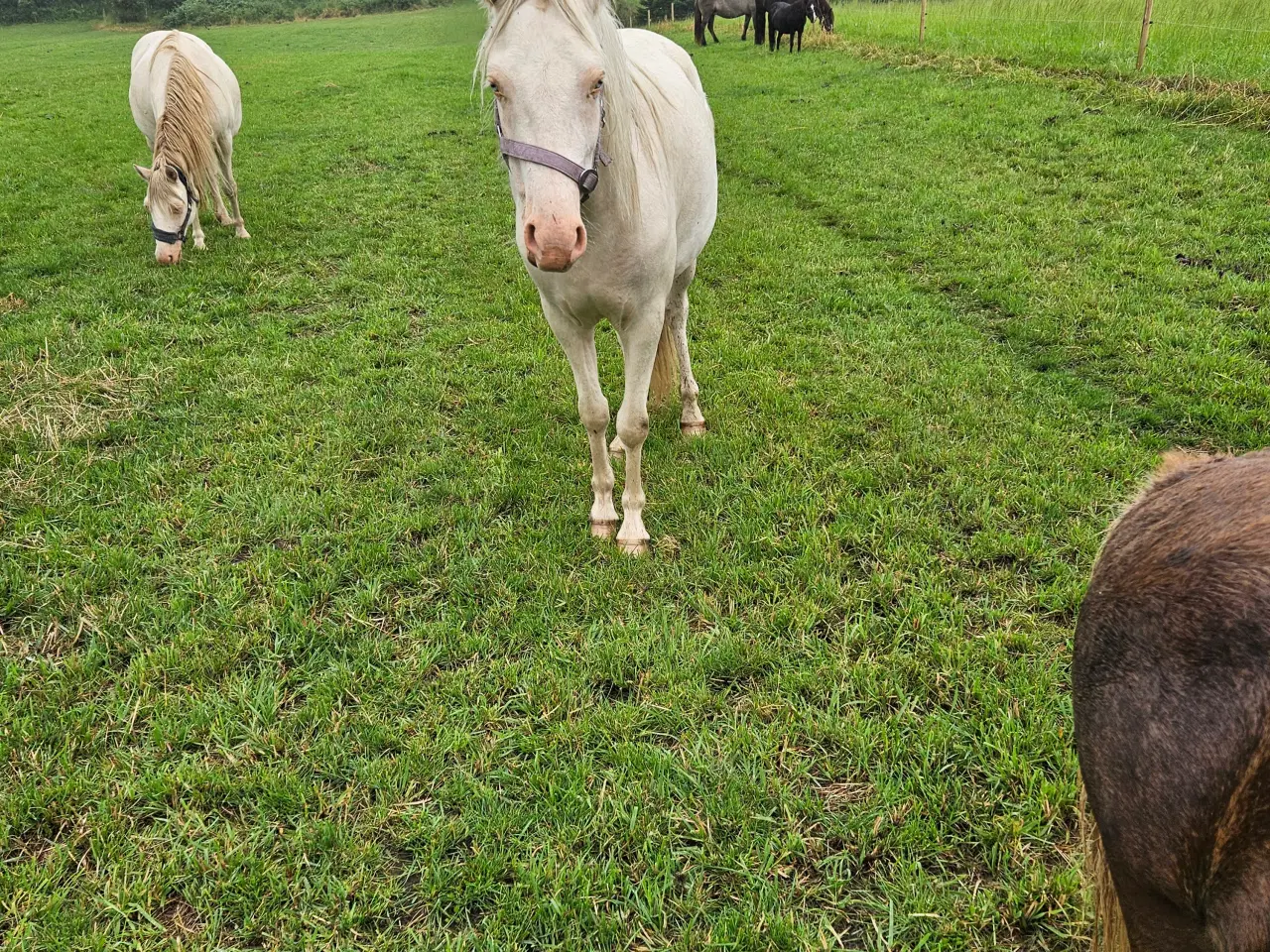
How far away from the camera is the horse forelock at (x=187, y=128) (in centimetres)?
636

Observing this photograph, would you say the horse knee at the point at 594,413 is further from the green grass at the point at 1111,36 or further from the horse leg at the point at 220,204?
the green grass at the point at 1111,36

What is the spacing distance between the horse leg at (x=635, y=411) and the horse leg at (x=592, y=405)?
8cm

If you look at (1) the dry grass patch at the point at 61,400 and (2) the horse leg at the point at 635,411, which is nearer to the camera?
(2) the horse leg at the point at 635,411

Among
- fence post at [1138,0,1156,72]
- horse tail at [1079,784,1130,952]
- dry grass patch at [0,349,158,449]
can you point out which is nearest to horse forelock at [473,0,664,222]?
horse tail at [1079,784,1130,952]

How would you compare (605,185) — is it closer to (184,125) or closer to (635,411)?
(635,411)

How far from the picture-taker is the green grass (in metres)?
8.84

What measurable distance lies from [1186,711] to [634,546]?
2.29 m

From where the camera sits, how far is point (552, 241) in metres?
1.99

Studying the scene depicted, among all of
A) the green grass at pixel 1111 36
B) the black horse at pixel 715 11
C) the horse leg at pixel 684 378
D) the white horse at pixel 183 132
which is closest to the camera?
the horse leg at pixel 684 378

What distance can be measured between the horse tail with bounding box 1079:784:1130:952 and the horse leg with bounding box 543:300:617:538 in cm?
216

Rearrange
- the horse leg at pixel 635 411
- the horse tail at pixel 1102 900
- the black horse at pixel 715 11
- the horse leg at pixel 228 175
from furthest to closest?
1. the black horse at pixel 715 11
2. the horse leg at pixel 228 175
3. the horse leg at pixel 635 411
4. the horse tail at pixel 1102 900


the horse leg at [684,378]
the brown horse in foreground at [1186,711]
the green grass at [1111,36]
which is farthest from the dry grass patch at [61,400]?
the green grass at [1111,36]

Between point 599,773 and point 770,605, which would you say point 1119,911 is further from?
point 770,605

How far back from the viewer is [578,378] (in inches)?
120
